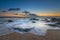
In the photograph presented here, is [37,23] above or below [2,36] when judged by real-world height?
above

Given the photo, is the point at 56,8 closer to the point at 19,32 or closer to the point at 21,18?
the point at 21,18

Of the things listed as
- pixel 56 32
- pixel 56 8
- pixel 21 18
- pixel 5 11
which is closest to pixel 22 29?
pixel 21 18

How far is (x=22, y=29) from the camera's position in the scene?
201 cm

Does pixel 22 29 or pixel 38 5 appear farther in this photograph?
pixel 38 5

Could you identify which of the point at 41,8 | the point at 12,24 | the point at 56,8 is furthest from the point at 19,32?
the point at 56,8

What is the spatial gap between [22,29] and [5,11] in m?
0.47

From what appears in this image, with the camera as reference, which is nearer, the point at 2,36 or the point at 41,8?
the point at 2,36

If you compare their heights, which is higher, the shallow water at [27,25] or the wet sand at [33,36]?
the shallow water at [27,25]

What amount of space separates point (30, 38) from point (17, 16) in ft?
1.58

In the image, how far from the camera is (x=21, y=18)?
206 cm

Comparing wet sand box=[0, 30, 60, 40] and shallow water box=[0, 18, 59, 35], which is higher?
shallow water box=[0, 18, 59, 35]

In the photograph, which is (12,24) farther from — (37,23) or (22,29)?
(37,23)

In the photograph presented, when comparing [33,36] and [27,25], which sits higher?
[27,25]

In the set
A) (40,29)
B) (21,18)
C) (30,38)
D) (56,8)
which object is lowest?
(30,38)
